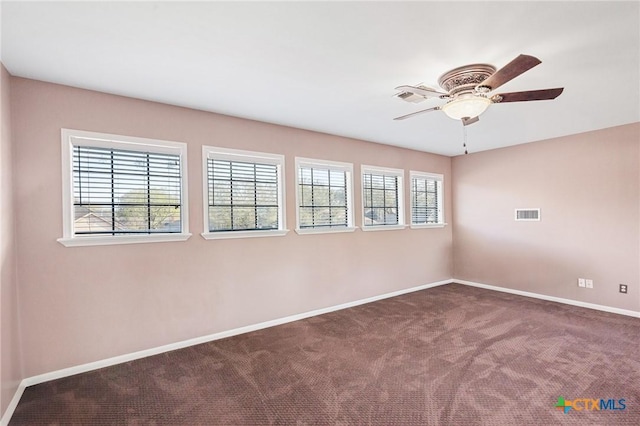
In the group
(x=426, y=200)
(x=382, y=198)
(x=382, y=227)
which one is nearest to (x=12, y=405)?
(x=382, y=227)

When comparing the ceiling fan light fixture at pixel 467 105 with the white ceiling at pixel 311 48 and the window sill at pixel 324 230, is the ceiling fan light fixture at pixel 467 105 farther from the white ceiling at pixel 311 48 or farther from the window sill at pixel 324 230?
the window sill at pixel 324 230

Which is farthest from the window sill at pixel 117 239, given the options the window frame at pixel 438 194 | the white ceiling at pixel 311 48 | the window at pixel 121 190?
the window frame at pixel 438 194

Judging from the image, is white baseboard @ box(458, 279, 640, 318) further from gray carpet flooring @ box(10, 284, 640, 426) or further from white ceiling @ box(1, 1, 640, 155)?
white ceiling @ box(1, 1, 640, 155)

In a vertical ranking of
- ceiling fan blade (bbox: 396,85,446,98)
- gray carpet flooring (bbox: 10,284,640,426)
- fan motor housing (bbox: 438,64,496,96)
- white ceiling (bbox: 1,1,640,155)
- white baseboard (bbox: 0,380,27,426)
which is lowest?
gray carpet flooring (bbox: 10,284,640,426)

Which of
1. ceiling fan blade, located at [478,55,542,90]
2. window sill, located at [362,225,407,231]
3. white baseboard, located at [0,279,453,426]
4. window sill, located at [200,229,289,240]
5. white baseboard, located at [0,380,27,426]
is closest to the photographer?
ceiling fan blade, located at [478,55,542,90]

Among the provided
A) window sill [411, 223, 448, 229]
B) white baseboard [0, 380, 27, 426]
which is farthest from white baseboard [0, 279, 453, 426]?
window sill [411, 223, 448, 229]

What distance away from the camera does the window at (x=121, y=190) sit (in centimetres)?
273

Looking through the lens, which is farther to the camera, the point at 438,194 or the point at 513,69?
the point at 438,194

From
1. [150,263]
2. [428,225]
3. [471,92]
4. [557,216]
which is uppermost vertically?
[471,92]

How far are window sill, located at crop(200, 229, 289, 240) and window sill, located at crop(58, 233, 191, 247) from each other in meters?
0.22

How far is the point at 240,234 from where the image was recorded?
11.7 feet

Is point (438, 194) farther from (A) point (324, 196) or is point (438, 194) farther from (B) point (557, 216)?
(A) point (324, 196)

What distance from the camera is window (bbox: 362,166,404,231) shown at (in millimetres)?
4859

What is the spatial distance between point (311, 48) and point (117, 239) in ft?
7.75
